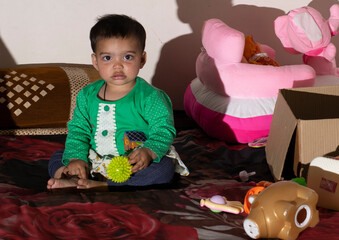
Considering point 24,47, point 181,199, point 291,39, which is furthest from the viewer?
point 24,47

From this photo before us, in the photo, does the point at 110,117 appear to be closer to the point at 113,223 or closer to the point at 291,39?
the point at 113,223

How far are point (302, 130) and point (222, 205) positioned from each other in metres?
0.32

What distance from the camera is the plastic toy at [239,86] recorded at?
1664 mm

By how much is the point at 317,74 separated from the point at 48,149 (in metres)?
1.20

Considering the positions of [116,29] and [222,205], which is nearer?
[222,205]

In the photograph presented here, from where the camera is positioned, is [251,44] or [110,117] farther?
[251,44]

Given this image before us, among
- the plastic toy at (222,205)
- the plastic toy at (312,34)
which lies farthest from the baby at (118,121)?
the plastic toy at (312,34)

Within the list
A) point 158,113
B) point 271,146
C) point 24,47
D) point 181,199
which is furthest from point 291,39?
point 24,47

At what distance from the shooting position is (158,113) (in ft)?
4.28

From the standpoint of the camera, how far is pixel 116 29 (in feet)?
4.13

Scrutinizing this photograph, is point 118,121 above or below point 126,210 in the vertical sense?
above

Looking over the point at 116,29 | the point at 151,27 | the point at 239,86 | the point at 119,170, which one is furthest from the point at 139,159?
the point at 151,27

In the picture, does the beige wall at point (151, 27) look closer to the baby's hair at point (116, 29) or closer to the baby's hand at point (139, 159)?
the baby's hair at point (116, 29)

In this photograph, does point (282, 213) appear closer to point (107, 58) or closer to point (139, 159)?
point (139, 159)
